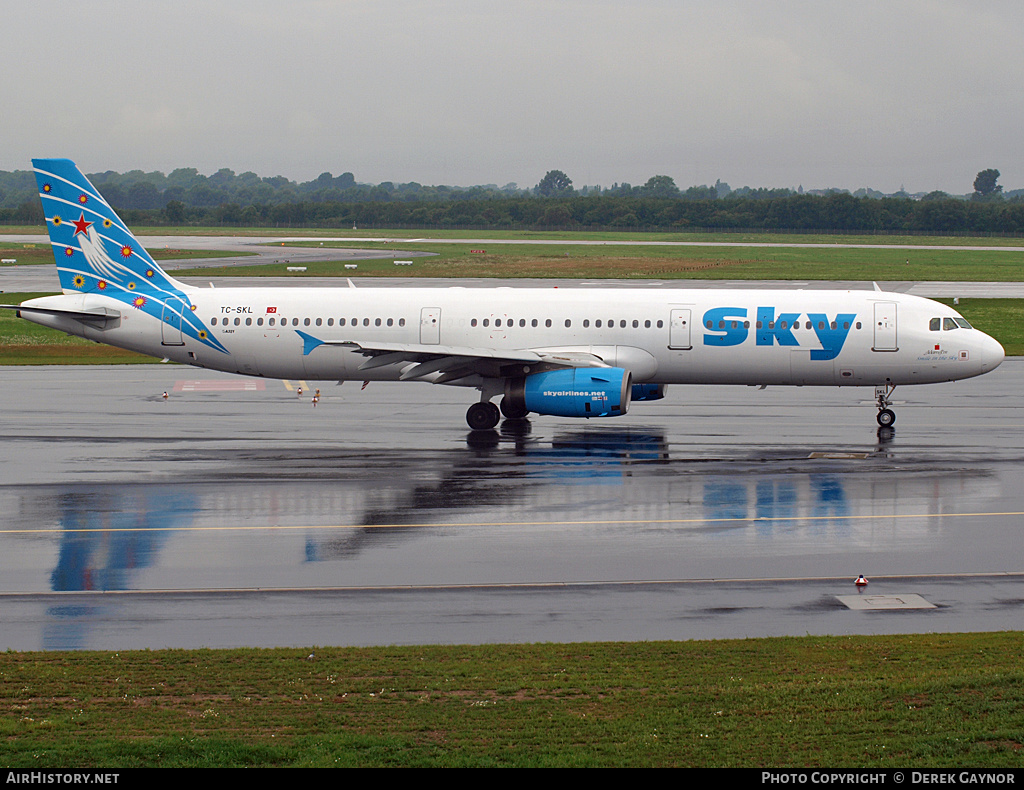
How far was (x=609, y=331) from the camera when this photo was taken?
109 feet

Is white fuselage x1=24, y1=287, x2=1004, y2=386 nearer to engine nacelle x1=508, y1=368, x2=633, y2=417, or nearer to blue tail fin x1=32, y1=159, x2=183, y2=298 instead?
blue tail fin x1=32, y1=159, x2=183, y2=298

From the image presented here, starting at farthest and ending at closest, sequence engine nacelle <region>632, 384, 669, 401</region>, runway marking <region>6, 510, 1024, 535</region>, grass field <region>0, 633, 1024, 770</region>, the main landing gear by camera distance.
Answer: engine nacelle <region>632, 384, 669, 401</region> < the main landing gear < runway marking <region>6, 510, 1024, 535</region> < grass field <region>0, 633, 1024, 770</region>

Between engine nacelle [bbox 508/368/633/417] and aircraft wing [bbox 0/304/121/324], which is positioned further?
aircraft wing [bbox 0/304/121/324]

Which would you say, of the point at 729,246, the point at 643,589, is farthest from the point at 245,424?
the point at 729,246

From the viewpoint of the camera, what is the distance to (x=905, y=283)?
8844 centimetres

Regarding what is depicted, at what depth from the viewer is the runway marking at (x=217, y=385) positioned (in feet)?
132

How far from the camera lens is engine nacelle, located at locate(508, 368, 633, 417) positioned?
3011cm

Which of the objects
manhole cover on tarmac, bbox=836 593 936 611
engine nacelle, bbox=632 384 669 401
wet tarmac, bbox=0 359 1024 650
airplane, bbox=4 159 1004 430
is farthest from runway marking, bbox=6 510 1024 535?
engine nacelle, bbox=632 384 669 401

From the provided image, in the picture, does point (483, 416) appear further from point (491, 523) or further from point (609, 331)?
point (491, 523)

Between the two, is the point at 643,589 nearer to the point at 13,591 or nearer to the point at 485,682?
the point at 485,682

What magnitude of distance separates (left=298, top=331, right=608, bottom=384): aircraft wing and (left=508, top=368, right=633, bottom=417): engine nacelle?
0.70m

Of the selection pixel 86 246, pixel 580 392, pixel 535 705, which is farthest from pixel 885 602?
pixel 86 246

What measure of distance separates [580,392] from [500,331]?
4598mm
